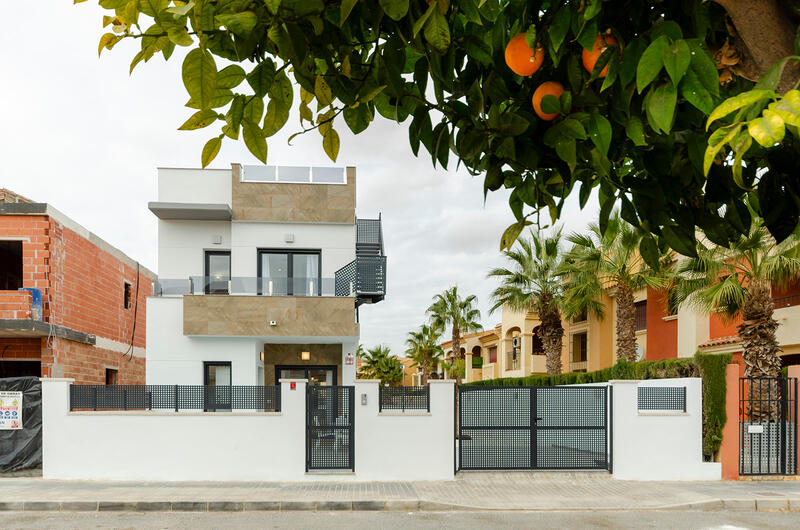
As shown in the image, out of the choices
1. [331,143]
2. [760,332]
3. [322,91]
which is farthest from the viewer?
[760,332]

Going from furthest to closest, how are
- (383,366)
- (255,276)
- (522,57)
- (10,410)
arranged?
(383,366) < (255,276) < (10,410) < (522,57)

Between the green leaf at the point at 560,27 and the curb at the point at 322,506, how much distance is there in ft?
33.3

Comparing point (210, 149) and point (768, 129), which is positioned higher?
point (210, 149)

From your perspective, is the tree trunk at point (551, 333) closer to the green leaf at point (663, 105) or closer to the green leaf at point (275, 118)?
the green leaf at point (275, 118)

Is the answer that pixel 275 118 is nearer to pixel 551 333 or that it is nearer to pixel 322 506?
pixel 322 506

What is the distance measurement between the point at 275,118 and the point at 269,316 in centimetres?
1656

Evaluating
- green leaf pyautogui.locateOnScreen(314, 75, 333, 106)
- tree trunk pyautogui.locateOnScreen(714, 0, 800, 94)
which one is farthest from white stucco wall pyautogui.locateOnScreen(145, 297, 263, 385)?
tree trunk pyautogui.locateOnScreen(714, 0, 800, 94)

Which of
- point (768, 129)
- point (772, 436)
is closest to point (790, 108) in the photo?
point (768, 129)

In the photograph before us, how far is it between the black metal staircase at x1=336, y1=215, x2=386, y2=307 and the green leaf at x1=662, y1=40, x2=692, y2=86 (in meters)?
17.3

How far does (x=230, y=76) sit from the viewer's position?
1.59 metres

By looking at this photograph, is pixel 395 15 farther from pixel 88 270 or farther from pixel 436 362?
pixel 436 362

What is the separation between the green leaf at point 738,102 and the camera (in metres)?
1.03

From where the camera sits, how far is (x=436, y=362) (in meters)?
55.7

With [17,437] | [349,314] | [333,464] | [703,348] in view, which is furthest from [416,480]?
[703,348]
